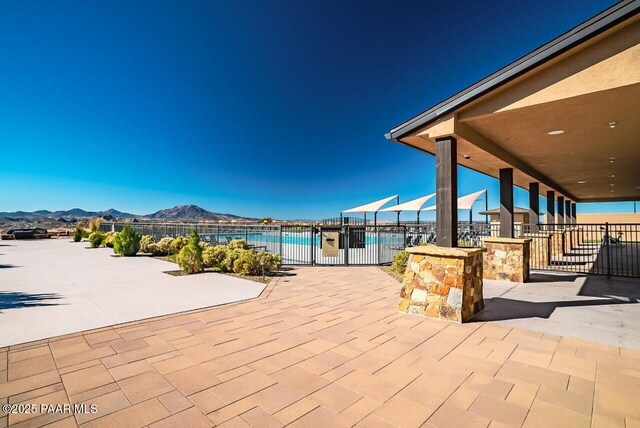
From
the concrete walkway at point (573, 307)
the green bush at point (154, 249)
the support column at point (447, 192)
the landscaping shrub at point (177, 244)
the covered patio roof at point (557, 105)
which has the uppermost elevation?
the covered patio roof at point (557, 105)

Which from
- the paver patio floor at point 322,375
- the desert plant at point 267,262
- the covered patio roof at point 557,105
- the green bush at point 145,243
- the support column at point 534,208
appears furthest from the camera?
the green bush at point 145,243

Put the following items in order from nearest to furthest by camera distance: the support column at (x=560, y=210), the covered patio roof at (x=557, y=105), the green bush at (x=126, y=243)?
the covered patio roof at (x=557, y=105) → the green bush at (x=126, y=243) → the support column at (x=560, y=210)

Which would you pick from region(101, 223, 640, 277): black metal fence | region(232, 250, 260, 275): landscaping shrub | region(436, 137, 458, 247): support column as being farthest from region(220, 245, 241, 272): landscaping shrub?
region(436, 137, 458, 247): support column

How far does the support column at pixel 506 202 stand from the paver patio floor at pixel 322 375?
13.8 feet

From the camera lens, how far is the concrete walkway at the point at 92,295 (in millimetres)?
3732

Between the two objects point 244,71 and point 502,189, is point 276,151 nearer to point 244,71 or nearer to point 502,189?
point 244,71

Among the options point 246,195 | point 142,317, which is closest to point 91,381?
point 142,317

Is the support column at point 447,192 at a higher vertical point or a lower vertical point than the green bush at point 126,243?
higher

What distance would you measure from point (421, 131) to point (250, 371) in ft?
13.1

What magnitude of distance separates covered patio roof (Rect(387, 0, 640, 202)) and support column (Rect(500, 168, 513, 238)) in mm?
718

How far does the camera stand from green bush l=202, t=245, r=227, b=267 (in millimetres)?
7891

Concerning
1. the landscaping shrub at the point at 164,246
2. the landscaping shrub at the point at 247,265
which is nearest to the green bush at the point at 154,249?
the landscaping shrub at the point at 164,246

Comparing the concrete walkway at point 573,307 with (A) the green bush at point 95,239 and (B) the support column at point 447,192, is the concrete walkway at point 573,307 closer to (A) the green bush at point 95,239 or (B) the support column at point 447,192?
(B) the support column at point 447,192

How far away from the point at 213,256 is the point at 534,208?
32.9 feet
